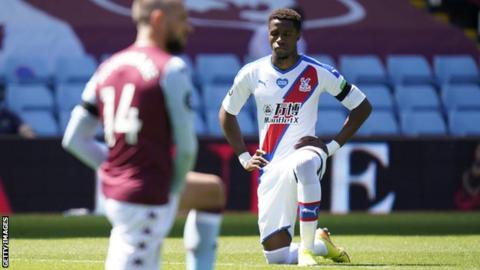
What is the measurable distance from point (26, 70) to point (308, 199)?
1105 cm

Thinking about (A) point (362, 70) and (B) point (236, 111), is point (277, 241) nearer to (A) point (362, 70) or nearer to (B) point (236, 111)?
(B) point (236, 111)

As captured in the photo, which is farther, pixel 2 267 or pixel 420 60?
pixel 420 60

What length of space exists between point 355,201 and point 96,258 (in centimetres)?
706

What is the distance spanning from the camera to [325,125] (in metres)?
19.8

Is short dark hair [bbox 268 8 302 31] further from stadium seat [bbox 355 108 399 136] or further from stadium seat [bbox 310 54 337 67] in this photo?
stadium seat [bbox 310 54 337 67]

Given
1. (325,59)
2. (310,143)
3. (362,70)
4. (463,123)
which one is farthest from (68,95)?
(310,143)

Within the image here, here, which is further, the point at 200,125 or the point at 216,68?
the point at 216,68

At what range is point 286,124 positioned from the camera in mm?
10281

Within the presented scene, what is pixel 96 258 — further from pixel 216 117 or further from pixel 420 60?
pixel 420 60

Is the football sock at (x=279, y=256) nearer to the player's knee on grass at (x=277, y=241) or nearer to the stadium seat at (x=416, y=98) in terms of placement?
the player's knee on grass at (x=277, y=241)

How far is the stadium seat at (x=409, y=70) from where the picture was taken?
21156 millimetres

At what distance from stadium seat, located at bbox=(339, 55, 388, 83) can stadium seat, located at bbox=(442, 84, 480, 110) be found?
3.45 ft

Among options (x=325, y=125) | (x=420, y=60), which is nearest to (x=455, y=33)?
(x=420, y=60)

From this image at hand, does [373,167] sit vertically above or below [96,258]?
below
